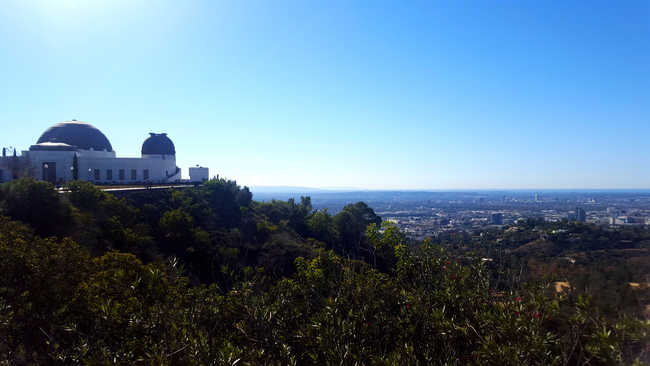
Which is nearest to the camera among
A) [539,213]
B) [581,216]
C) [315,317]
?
[315,317]

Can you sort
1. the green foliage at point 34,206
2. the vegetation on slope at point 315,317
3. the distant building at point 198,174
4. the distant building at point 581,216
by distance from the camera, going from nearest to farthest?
the vegetation on slope at point 315,317 < the distant building at point 581,216 < the green foliage at point 34,206 < the distant building at point 198,174

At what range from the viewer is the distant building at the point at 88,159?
28658 millimetres

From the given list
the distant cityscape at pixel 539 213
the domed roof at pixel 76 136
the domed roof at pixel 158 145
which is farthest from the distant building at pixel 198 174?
the distant cityscape at pixel 539 213

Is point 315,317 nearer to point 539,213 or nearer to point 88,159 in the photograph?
point 539,213

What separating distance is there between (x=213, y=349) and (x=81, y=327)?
2.49m

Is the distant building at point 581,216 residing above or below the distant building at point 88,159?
below

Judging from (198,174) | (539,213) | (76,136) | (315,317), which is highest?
(76,136)

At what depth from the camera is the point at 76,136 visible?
33594mm

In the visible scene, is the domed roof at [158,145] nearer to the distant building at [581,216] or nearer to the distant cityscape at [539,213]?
the distant cityscape at [539,213]

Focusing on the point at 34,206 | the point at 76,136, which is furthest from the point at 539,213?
the point at 76,136

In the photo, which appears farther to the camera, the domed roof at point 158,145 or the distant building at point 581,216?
the domed roof at point 158,145

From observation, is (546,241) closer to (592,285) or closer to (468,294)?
(592,285)

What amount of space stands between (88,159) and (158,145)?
6.78 metres

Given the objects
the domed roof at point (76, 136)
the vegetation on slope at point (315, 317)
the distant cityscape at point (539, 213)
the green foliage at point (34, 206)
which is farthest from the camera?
the domed roof at point (76, 136)
